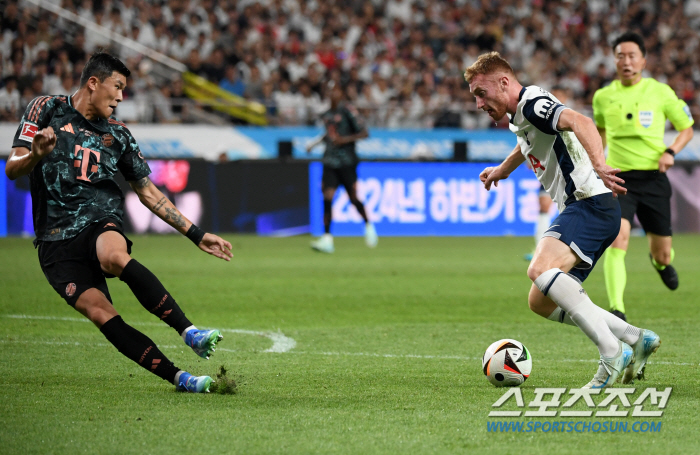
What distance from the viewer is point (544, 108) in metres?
4.70

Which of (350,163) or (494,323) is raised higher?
(350,163)

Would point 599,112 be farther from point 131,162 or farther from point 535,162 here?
point 131,162

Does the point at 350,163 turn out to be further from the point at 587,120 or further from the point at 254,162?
the point at 587,120

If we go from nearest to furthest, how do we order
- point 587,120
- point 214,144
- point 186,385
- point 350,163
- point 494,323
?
point 587,120
point 186,385
point 494,323
point 350,163
point 214,144

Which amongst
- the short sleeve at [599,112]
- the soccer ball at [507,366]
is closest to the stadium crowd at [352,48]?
the short sleeve at [599,112]

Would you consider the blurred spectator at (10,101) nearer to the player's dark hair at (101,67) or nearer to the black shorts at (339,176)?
the black shorts at (339,176)

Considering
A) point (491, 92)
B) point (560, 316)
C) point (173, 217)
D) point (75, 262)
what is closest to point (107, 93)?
point (173, 217)

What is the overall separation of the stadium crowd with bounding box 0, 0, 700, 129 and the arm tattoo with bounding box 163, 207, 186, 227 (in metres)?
15.0

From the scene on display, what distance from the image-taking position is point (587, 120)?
4.54 meters

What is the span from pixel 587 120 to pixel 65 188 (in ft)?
9.07

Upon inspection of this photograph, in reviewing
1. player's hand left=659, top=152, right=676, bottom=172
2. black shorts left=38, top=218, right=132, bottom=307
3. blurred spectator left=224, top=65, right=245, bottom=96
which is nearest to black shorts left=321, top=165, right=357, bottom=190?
blurred spectator left=224, top=65, right=245, bottom=96

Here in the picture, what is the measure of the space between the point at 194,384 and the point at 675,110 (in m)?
4.79

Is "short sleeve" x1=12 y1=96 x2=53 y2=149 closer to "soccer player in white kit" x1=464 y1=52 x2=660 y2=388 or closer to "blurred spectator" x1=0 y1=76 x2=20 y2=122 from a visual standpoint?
"soccer player in white kit" x1=464 y1=52 x2=660 y2=388

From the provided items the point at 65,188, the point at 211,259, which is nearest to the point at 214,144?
the point at 211,259
